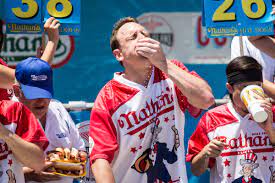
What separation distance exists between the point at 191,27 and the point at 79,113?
2.09m

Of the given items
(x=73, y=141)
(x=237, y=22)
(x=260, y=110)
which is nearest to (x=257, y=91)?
(x=260, y=110)

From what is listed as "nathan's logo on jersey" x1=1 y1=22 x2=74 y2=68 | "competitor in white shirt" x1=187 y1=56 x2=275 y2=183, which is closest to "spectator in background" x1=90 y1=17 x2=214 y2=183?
"competitor in white shirt" x1=187 y1=56 x2=275 y2=183

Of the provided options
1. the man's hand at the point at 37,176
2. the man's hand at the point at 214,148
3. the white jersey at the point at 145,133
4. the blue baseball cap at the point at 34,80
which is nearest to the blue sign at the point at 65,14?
the blue baseball cap at the point at 34,80

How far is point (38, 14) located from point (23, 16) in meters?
0.10

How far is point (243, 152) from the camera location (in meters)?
4.46

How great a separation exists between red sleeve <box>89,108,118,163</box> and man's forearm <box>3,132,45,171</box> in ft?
1.27

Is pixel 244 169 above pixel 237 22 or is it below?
below

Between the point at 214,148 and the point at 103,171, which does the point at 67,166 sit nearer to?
the point at 103,171

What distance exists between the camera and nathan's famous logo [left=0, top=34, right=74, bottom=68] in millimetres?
6504

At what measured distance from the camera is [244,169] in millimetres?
A: 4438

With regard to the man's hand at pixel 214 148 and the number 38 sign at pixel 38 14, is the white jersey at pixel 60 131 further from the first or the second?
the man's hand at pixel 214 148

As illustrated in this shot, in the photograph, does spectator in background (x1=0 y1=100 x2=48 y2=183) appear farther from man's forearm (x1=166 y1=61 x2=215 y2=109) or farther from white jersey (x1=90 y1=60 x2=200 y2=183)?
man's forearm (x1=166 y1=61 x2=215 y2=109)

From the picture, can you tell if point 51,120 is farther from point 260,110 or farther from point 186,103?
point 260,110

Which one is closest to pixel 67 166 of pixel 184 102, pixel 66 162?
pixel 66 162
